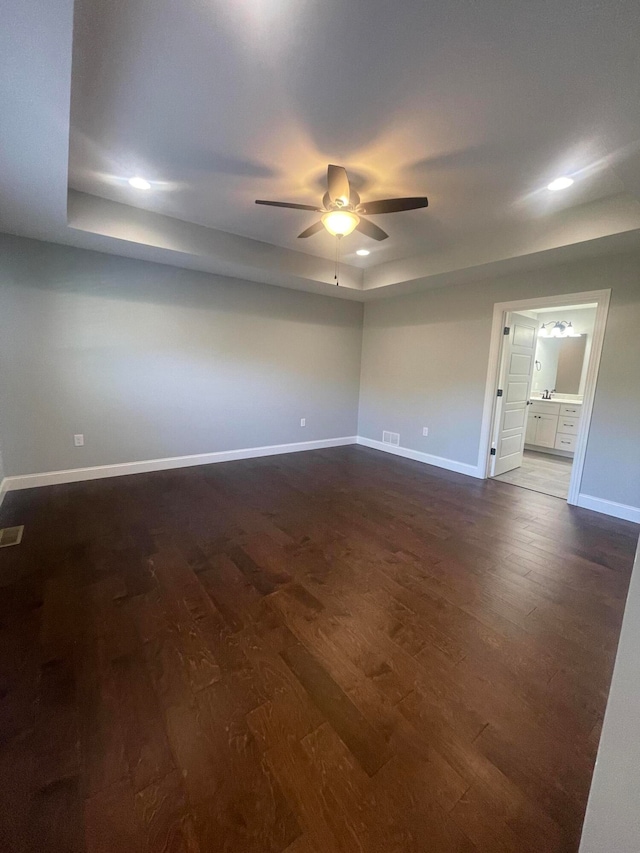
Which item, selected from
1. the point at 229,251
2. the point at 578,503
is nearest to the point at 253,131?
the point at 229,251

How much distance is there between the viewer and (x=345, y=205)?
7.82 feet

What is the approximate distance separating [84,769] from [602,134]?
371 cm

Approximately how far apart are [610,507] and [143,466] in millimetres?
4979

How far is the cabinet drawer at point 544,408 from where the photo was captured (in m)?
5.58

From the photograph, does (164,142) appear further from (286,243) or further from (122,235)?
(286,243)

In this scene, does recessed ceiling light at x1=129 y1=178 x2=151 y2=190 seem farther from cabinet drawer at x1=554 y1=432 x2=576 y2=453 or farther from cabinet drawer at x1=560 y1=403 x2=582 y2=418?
cabinet drawer at x1=554 y1=432 x2=576 y2=453

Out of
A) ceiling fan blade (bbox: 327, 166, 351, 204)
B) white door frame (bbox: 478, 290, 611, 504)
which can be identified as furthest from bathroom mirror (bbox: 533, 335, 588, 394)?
ceiling fan blade (bbox: 327, 166, 351, 204)

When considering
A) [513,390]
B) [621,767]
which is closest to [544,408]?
[513,390]

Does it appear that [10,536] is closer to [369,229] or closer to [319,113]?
[319,113]

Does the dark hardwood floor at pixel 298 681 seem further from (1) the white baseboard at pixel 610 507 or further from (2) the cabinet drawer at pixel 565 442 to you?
(2) the cabinet drawer at pixel 565 442

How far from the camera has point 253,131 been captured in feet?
Answer: 6.63

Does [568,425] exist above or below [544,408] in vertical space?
below

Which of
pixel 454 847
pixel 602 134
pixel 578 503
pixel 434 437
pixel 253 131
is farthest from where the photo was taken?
pixel 434 437

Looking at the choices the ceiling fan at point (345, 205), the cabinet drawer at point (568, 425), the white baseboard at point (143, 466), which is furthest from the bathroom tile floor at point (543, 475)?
the ceiling fan at point (345, 205)
